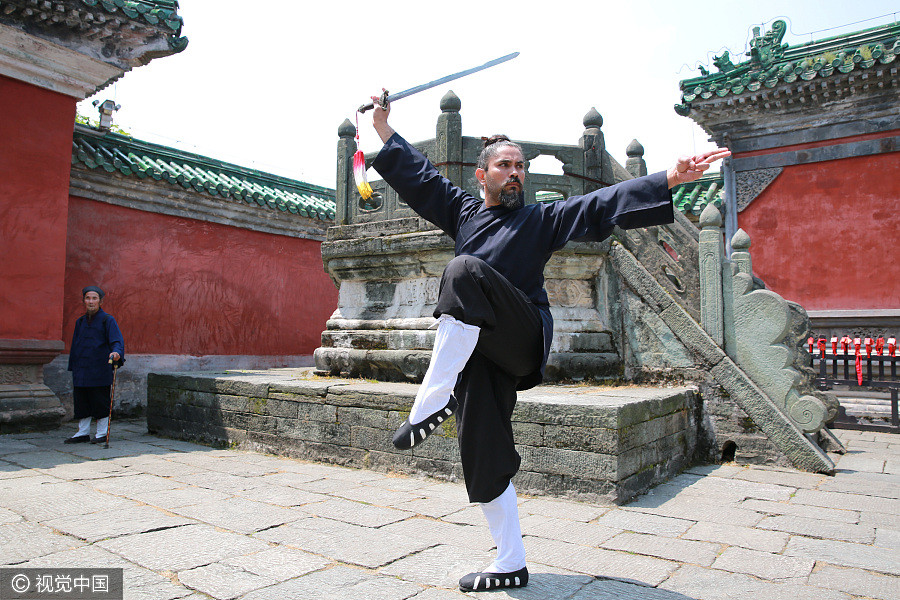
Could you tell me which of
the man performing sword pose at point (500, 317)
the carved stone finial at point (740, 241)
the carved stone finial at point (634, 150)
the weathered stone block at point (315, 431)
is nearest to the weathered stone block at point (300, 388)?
the weathered stone block at point (315, 431)

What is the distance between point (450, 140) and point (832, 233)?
6.44m

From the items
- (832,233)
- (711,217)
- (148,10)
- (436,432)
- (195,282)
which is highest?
(148,10)

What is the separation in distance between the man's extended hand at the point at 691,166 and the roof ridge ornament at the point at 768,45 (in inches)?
327

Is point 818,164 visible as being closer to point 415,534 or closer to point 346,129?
point 346,129

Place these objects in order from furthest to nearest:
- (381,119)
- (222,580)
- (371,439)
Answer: (371,439), (381,119), (222,580)

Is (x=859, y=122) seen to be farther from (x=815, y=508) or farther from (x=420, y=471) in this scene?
(x=420, y=471)

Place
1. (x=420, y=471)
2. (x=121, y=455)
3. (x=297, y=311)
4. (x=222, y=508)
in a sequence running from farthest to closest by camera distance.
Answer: (x=297, y=311) → (x=121, y=455) → (x=420, y=471) → (x=222, y=508)

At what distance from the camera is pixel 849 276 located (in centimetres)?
873

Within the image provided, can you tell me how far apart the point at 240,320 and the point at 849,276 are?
8.86 m

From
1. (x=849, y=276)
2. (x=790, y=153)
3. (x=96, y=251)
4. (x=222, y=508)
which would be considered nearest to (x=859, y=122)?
(x=790, y=153)

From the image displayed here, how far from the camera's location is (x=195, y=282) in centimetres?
878

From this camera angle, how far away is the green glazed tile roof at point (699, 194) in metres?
10.8

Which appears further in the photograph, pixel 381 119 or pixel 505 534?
pixel 381 119

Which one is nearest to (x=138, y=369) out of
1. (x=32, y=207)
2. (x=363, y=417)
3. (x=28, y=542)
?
(x=32, y=207)
